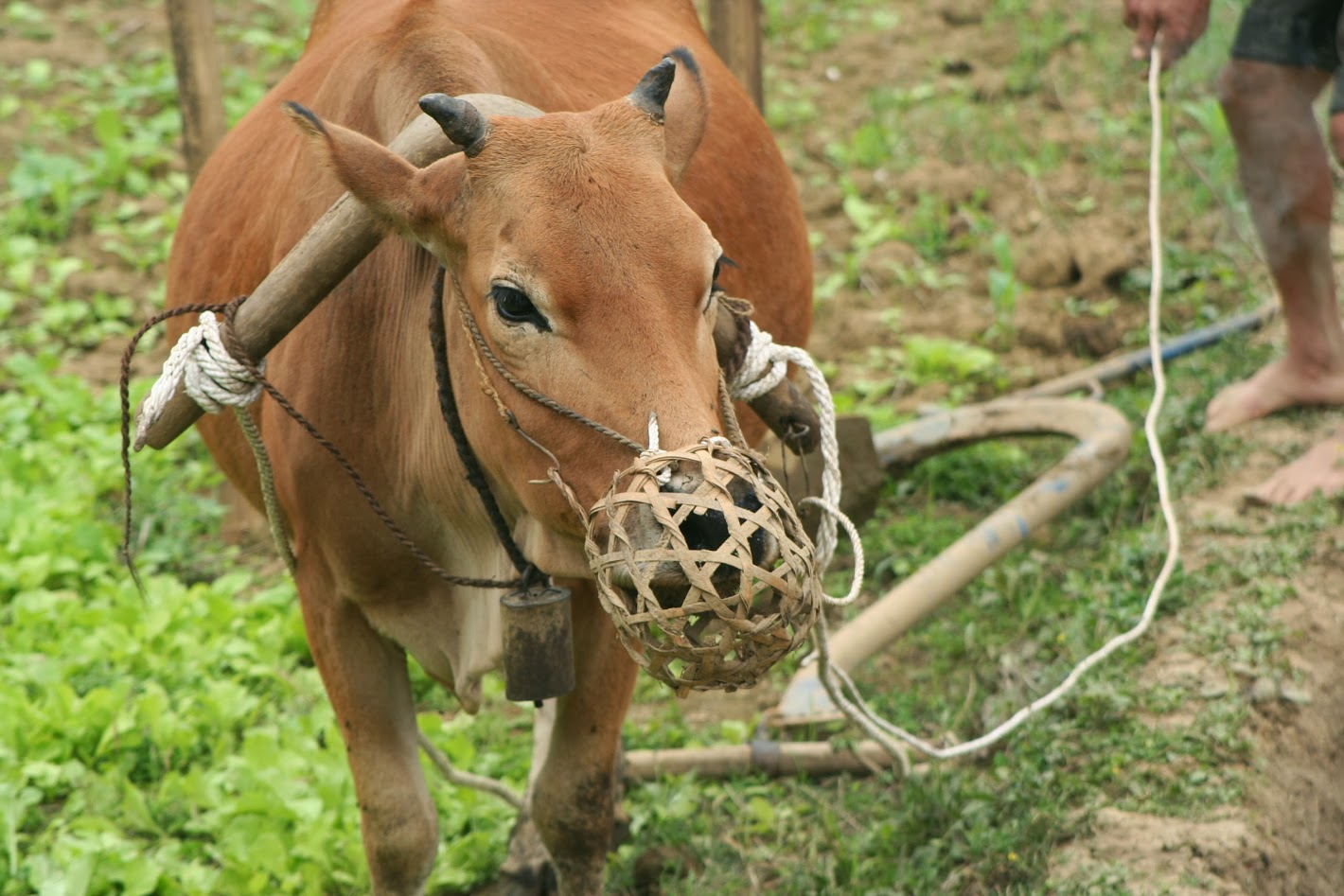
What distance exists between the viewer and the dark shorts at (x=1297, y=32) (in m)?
4.84

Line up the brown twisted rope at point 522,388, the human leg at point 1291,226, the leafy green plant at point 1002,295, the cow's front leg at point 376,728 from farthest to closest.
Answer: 1. the leafy green plant at point 1002,295
2. the human leg at point 1291,226
3. the cow's front leg at point 376,728
4. the brown twisted rope at point 522,388

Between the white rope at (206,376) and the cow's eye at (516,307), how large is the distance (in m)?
0.57

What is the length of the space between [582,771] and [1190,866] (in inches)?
53.9

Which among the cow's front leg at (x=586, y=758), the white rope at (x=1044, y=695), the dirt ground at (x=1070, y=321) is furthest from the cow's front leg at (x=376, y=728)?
the dirt ground at (x=1070, y=321)

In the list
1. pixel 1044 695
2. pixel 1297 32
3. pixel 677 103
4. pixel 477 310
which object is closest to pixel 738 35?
pixel 1297 32

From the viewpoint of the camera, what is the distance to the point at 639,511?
2.10m

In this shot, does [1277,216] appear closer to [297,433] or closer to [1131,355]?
[1131,355]

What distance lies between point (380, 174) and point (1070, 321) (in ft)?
14.4

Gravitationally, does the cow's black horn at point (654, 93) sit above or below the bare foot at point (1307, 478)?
above

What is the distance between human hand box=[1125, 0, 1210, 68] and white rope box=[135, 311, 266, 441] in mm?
3021

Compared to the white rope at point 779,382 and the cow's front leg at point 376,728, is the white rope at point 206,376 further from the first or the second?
the white rope at point 779,382

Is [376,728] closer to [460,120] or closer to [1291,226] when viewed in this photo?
[460,120]

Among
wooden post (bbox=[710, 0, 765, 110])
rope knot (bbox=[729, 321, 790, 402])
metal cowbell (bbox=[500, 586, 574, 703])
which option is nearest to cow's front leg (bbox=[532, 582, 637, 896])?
metal cowbell (bbox=[500, 586, 574, 703])

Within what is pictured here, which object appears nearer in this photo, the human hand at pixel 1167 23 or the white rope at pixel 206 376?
the white rope at pixel 206 376
